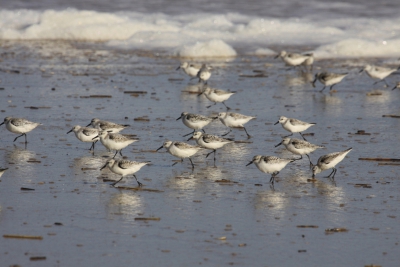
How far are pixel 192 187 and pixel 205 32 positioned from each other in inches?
754

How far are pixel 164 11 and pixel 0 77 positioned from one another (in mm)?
17645

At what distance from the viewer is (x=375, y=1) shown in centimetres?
3622

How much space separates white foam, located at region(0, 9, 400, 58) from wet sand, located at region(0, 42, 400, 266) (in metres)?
5.76

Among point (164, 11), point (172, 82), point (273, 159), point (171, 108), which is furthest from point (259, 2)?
point (273, 159)

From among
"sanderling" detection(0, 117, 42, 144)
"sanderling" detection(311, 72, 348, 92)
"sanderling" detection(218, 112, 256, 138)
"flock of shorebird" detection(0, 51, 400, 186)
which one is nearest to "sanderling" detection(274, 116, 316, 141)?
A: "flock of shorebird" detection(0, 51, 400, 186)

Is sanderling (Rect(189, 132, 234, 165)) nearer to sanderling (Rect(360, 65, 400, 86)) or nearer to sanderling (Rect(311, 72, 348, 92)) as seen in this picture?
sanderling (Rect(311, 72, 348, 92))

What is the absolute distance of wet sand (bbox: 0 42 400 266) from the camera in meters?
6.38

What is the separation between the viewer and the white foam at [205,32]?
74.2 ft

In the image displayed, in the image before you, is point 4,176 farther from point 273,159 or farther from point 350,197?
point 350,197

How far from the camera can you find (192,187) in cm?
873

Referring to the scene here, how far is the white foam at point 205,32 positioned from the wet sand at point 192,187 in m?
5.76

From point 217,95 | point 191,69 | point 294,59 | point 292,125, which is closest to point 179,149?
point 292,125

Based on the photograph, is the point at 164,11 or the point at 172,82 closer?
the point at 172,82

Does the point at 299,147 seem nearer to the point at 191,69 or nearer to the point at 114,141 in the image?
the point at 114,141
